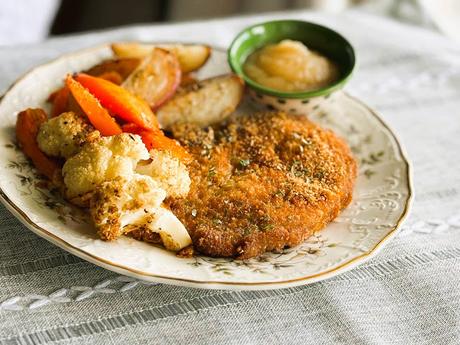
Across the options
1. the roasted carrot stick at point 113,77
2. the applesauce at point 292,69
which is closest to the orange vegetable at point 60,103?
the roasted carrot stick at point 113,77

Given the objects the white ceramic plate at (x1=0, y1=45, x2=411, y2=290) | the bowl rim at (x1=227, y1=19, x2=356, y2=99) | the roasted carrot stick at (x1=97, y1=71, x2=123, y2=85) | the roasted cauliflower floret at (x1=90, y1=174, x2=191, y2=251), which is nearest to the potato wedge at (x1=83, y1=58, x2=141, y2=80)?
the roasted carrot stick at (x1=97, y1=71, x2=123, y2=85)

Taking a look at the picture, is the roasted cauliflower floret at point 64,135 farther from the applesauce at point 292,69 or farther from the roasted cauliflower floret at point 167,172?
the applesauce at point 292,69

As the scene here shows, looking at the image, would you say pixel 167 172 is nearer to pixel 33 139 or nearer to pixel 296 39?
pixel 33 139

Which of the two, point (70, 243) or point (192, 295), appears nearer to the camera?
point (70, 243)

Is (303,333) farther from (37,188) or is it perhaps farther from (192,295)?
(37,188)

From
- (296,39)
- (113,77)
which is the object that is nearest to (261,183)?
(113,77)

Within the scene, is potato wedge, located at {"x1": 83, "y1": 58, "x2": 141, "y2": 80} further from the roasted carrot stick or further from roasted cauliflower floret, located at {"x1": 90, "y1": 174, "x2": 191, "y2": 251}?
roasted cauliflower floret, located at {"x1": 90, "y1": 174, "x2": 191, "y2": 251}

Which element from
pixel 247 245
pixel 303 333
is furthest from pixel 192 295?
pixel 303 333
